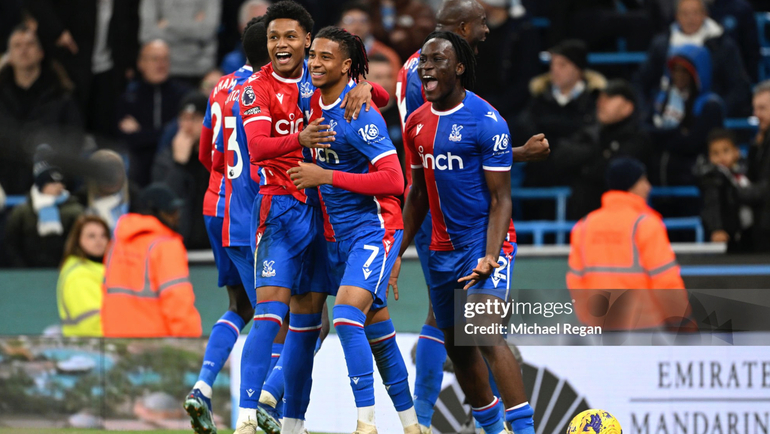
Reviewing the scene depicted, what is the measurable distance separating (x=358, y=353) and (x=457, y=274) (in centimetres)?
81

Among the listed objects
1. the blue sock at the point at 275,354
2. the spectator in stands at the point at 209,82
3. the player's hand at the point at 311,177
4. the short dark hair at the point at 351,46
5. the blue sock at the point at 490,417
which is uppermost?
the spectator in stands at the point at 209,82

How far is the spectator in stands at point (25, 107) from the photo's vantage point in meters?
12.4

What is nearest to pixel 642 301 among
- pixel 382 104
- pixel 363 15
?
pixel 382 104

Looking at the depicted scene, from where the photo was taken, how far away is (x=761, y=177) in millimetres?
10859

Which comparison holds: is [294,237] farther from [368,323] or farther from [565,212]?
[565,212]

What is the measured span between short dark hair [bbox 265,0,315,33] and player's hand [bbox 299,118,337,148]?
0.70 m

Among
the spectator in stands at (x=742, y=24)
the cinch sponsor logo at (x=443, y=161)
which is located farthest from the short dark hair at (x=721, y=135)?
the cinch sponsor logo at (x=443, y=161)

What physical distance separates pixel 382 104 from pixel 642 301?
2947 millimetres

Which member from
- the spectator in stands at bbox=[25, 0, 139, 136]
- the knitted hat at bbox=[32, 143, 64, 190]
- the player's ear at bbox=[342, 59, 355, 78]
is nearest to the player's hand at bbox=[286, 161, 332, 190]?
the player's ear at bbox=[342, 59, 355, 78]

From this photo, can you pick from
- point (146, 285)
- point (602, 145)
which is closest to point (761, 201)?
point (602, 145)

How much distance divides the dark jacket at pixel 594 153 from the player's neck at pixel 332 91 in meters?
5.38

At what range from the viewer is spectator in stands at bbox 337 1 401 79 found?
39.3 ft

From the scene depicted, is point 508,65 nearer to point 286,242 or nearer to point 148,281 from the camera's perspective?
point 148,281

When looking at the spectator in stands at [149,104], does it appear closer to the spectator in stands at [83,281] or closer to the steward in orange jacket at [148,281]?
the spectator in stands at [83,281]
